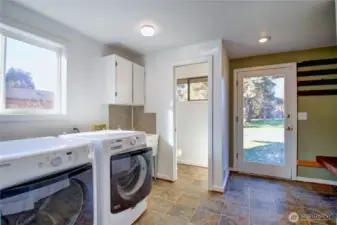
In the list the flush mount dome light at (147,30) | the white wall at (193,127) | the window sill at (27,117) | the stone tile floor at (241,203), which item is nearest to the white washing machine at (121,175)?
the stone tile floor at (241,203)

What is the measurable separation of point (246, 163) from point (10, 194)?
3555mm

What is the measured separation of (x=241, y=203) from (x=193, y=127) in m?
1.95

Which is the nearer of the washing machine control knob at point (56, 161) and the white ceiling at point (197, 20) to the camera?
the washing machine control knob at point (56, 161)

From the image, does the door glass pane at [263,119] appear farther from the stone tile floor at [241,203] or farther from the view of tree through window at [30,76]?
the view of tree through window at [30,76]

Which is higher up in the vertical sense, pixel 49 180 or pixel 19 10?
pixel 19 10

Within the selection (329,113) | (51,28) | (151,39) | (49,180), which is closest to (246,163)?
(329,113)

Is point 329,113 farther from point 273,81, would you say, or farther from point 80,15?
point 80,15

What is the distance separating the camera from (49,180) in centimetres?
110

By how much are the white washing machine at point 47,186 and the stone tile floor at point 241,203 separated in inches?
33.9

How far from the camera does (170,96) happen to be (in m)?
3.01

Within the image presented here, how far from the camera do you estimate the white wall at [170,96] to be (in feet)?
8.61

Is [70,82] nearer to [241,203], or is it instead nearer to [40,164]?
[40,164]

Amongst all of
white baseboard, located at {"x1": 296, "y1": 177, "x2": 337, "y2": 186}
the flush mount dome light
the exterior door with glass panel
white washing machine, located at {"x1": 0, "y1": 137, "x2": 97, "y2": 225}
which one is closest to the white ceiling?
the flush mount dome light

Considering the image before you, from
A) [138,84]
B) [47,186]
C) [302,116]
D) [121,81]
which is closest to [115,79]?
[121,81]
